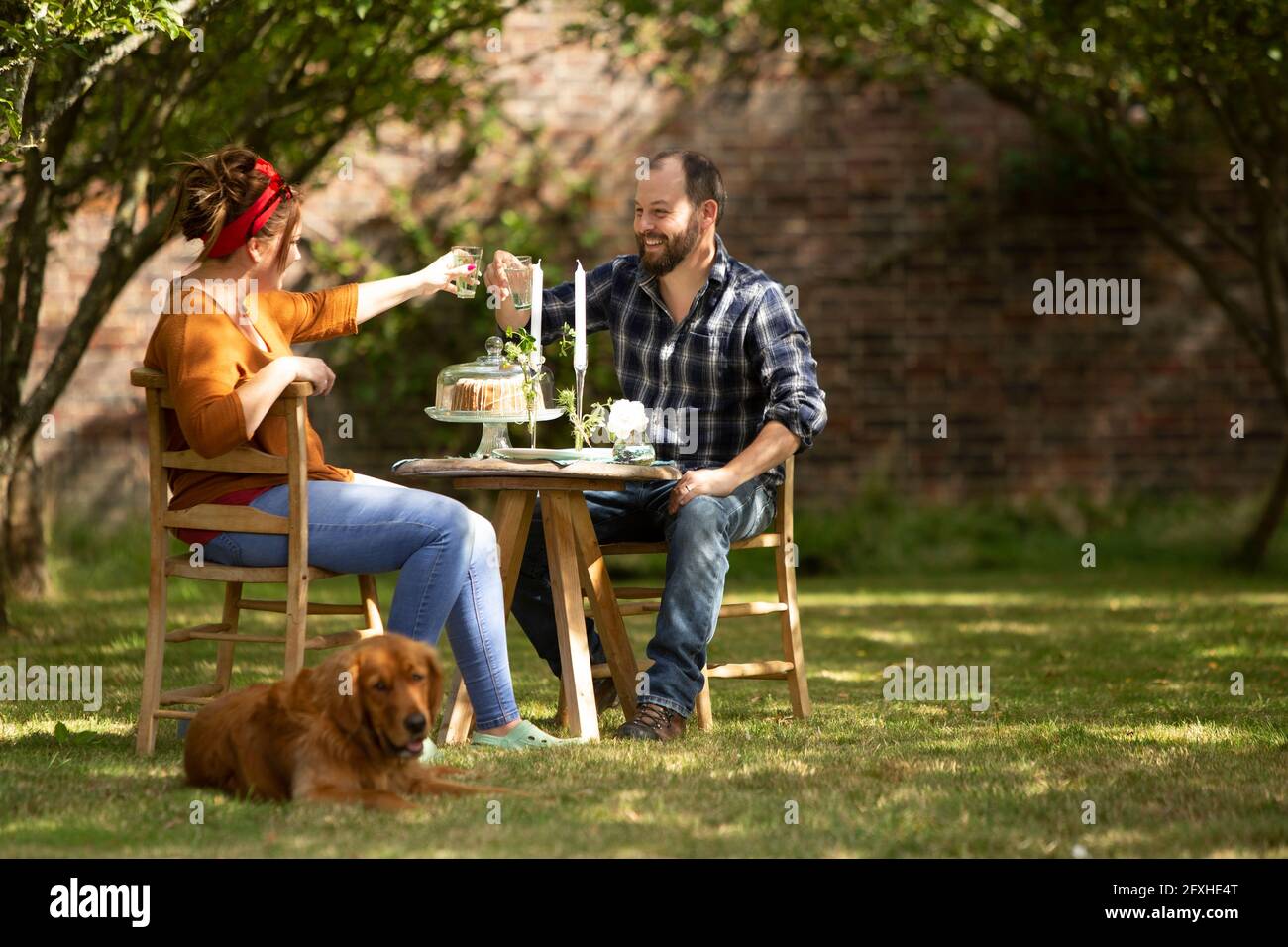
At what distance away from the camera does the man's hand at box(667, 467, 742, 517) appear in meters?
4.44

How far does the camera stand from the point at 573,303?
16.9 feet

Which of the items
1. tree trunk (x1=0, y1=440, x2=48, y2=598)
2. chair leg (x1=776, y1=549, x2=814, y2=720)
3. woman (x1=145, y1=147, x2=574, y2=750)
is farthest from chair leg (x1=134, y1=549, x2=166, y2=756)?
tree trunk (x1=0, y1=440, x2=48, y2=598)

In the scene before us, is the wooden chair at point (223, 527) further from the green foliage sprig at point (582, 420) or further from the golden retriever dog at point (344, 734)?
the green foliage sprig at point (582, 420)

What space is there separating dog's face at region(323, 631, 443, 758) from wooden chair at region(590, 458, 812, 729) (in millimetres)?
1242

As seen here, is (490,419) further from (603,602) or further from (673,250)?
(673,250)

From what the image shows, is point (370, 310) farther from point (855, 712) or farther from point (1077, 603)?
point (1077, 603)

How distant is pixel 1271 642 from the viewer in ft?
22.6

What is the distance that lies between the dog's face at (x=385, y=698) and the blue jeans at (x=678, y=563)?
106 centimetres

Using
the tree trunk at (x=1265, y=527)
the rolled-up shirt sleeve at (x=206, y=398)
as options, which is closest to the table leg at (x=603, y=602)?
the rolled-up shirt sleeve at (x=206, y=398)

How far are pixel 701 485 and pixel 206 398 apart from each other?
1343 millimetres

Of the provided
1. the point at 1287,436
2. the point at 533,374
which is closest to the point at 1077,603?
the point at 1287,436

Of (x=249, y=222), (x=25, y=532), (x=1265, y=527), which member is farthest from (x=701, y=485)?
(x=1265, y=527)

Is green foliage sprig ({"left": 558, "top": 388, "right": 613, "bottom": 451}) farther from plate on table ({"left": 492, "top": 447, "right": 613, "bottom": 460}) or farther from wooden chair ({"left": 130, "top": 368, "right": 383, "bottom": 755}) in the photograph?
wooden chair ({"left": 130, "top": 368, "right": 383, "bottom": 755})
